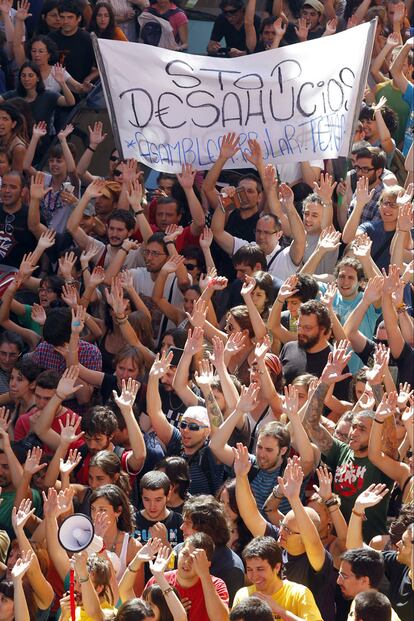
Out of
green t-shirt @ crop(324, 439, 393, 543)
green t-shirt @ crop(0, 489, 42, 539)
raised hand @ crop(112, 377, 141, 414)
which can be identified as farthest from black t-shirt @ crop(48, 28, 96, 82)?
green t-shirt @ crop(324, 439, 393, 543)

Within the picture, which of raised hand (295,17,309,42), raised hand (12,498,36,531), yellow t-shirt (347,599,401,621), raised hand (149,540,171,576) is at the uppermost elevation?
yellow t-shirt (347,599,401,621)

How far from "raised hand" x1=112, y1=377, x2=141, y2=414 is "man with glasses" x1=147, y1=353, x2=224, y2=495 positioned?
15cm

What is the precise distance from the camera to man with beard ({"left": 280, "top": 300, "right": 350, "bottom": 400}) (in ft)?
33.7

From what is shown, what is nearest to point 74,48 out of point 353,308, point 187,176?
point 187,176

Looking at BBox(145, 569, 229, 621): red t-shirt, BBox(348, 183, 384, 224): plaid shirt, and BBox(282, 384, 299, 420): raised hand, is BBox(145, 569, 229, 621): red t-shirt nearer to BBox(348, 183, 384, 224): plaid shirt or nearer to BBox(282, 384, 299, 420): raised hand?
BBox(282, 384, 299, 420): raised hand

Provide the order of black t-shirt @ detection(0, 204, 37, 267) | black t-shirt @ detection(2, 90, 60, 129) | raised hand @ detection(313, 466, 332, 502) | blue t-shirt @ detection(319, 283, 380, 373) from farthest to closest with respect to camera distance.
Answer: black t-shirt @ detection(2, 90, 60, 129) < black t-shirt @ detection(0, 204, 37, 267) < blue t-shirt @ detection(319, 283, 380, 373) < raised hand @ detection(313, 466, 332, 502)

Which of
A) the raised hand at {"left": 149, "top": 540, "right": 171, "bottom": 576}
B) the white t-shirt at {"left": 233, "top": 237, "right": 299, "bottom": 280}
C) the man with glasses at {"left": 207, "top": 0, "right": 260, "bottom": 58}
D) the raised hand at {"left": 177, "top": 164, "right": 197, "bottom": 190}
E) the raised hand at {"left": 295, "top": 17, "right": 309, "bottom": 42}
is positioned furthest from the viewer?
the man with glasses at {"left": 207, "top": 0, "right": 260, "bottom": 58}

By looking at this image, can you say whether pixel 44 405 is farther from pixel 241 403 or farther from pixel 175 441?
A: pixel 241 403

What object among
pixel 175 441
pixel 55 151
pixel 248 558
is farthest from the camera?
pixel 55 151

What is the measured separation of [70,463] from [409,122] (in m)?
5.62

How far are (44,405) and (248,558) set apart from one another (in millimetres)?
2625

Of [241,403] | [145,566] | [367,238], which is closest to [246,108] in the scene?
[367,238]

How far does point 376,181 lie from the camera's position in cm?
1240

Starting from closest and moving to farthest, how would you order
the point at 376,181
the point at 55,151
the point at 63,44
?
the point at 376,181
the point at 55,151
the point at 63,44
